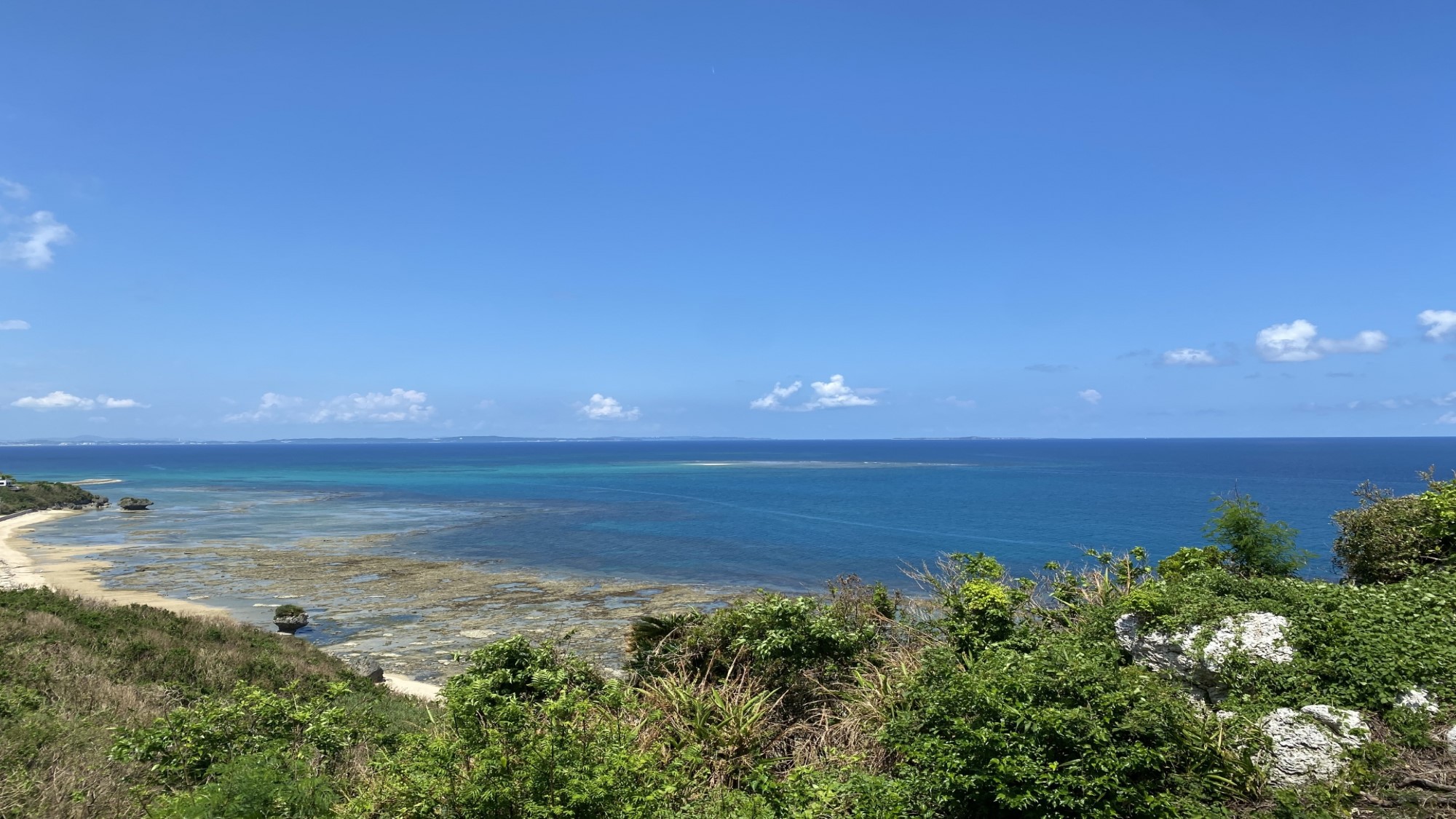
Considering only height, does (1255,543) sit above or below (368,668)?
above

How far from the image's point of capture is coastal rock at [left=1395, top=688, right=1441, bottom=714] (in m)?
7.41

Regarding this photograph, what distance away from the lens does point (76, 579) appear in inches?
1487

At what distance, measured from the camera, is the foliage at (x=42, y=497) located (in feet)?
233

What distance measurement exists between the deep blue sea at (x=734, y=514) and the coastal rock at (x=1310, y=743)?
31134mm

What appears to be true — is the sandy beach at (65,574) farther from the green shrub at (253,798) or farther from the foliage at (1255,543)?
the foliage at (1255,543)

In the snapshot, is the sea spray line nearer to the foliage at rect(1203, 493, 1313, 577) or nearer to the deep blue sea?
the deep blue sea

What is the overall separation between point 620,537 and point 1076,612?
46.2 m

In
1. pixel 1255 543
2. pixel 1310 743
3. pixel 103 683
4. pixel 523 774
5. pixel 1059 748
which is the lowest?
pixel 103 683

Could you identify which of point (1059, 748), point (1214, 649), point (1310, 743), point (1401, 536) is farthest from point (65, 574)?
point (1401, 536)

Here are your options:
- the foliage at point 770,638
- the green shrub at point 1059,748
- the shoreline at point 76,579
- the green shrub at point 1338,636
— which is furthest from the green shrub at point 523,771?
the shoreline at point 76,579

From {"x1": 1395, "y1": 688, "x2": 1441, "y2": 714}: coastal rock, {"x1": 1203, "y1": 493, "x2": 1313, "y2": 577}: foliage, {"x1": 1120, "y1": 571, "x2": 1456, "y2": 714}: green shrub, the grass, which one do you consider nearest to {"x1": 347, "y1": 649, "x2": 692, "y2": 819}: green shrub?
the grass

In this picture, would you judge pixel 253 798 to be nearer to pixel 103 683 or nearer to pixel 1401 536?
pixel 103 683

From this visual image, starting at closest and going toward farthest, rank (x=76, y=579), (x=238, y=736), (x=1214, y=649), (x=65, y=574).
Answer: (x=1214, y=649), (x=238, y=736), (x=76, y=579), (x=65, y=574)

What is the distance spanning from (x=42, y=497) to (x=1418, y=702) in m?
104
